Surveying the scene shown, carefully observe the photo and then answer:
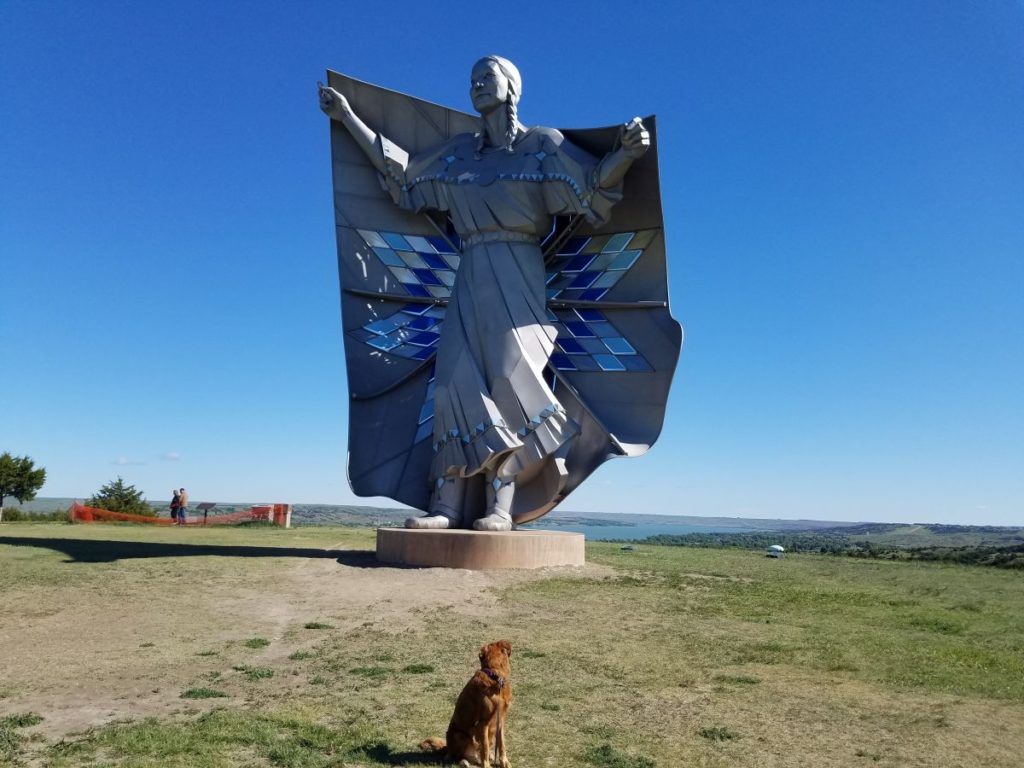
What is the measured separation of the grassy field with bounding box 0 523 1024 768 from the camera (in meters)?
5.34

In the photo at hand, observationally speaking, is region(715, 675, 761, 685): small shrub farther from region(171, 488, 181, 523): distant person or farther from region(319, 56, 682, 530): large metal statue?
region(171, 488, 181, 523): distant person

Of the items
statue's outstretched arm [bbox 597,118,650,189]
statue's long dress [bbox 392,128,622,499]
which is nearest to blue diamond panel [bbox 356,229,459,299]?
statue's long dress [bbox 392,128,622,499]

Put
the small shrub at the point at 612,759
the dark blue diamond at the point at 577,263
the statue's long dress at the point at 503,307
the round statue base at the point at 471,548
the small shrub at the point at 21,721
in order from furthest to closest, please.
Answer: the dark blue diamond at the point at 577,263 < the statue's long dress at the point at 503,307 < the round statue base at the point at 471,548 < the small shrub at the point at 21,721 < the small shrub at the point at 612,759

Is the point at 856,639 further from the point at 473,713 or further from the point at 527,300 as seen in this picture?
the point at 527,300

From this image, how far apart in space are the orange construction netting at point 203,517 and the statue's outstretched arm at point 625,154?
18.2 metres

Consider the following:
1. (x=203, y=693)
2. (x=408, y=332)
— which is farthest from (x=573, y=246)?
(x=203, y=693)

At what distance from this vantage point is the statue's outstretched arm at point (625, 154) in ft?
44.5

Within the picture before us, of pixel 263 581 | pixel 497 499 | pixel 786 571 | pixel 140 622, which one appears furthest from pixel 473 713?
pixel 786 571

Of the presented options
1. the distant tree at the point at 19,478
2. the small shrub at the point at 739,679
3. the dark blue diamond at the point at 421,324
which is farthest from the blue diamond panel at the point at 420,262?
the distant tree at the point at 19,478

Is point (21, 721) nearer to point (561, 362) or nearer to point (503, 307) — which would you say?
point (503, 307)

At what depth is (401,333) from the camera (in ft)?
54.2

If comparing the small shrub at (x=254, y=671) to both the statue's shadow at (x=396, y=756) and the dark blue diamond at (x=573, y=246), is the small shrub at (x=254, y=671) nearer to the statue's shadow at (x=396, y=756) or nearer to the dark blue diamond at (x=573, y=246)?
the statue's shadow at (x=396, y=756)

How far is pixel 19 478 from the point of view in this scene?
103 feet

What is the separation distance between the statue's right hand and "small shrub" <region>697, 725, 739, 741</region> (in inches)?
516
